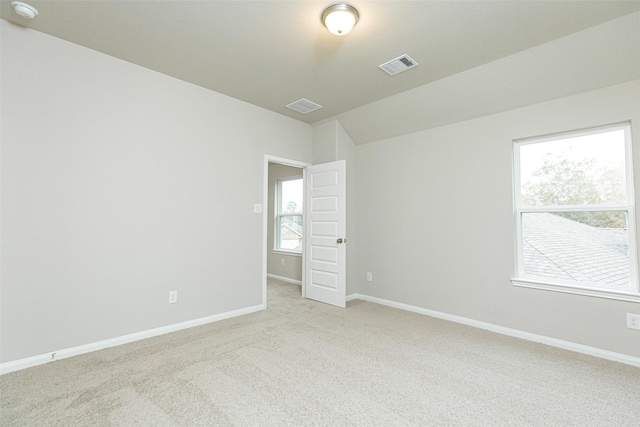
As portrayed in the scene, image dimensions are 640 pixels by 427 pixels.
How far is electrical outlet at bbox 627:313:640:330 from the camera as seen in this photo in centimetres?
251

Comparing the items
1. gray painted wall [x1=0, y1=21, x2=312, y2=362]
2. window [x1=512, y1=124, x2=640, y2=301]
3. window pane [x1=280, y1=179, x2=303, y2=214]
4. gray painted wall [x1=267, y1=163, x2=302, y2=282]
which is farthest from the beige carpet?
window pane [x1=280, y1=179, x2=303, y2=214]

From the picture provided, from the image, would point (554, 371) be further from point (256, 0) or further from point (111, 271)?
point (111, 271)

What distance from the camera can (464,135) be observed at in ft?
11.8

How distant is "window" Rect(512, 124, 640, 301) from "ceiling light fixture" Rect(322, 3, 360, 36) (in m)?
2.25

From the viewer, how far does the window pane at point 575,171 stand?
2.73 metres

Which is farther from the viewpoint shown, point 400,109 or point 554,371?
point 400,109

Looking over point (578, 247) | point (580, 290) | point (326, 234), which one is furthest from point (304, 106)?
Answer: point (580, 290)

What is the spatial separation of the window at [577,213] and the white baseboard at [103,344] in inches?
133

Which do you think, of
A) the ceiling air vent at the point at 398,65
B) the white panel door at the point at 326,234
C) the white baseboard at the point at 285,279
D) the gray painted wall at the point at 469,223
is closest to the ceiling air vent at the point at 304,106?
the white panel door at the point at 326,234

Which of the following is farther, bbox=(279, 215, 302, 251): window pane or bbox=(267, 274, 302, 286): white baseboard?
bbox=(279, 215, 302, 251): window pane

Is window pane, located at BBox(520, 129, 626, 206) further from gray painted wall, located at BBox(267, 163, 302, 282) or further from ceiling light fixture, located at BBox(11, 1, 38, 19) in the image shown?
Result: ceiling light fixture, located at BBox(11, 1, 38, 19)

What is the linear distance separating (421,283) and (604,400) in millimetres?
2041

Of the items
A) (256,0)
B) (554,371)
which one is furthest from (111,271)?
(554,371)

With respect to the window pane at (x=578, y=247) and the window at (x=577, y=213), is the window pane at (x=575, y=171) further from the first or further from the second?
the window pane at (x=578, y=247)
